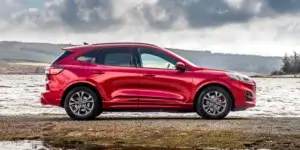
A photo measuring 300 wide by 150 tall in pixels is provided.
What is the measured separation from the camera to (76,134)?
12.4 m

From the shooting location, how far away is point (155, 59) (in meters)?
15.3

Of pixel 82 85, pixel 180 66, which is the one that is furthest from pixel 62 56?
pixel 180 66

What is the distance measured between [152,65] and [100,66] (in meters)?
1.13

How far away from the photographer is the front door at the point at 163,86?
49.3ft

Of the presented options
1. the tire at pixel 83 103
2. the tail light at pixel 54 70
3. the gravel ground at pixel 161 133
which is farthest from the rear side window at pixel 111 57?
the gravel ground at pixel 161 133

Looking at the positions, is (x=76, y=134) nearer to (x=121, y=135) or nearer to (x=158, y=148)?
(x=121, y=135)

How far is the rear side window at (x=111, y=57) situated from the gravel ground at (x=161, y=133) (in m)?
1.50

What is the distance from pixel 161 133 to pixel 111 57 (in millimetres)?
3611

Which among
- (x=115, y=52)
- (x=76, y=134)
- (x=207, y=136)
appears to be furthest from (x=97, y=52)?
(x=207, y=136)

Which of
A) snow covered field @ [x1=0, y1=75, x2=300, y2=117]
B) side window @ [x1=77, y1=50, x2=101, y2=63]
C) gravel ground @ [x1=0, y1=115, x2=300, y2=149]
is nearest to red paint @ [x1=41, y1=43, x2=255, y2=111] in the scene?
side window @ [x1=77, y1=50, x2=101, y2=63]

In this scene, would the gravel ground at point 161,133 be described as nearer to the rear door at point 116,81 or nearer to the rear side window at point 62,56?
the rear door at point 116,81

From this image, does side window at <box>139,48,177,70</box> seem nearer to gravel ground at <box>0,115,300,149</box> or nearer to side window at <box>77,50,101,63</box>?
side window at <box>77,50,101,63</box>

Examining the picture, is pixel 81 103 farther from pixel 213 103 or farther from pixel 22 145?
pixel 22 145

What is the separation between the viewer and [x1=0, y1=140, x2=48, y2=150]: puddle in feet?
35.4
